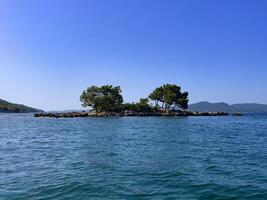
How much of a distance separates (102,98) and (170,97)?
29.9 meters

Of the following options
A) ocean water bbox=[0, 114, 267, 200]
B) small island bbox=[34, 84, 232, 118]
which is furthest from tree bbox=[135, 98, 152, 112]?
ocean water bbox=[0, 114, 267, 200]

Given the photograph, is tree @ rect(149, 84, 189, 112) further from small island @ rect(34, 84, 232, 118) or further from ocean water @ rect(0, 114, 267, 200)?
ocean water @ rect(0, 114, 267, 200)

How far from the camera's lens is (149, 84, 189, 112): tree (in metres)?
161

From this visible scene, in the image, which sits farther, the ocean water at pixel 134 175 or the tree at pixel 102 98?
the tree at pixel 102 98

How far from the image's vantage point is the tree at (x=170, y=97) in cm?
16075

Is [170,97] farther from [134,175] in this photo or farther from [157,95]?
[134,175]

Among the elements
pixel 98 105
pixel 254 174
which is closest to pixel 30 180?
pixel 254 174

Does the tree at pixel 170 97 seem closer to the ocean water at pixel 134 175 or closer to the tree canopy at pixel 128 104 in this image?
the tree canopy at pixel 128 104

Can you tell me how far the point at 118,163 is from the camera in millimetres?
27703

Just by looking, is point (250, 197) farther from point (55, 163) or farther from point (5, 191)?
point (55, 163)

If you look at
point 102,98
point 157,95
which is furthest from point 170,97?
point 102,98

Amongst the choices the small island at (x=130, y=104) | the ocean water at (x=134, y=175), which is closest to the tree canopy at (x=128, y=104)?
the small island at (x=130, y=104)

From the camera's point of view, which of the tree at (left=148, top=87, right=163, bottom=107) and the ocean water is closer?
the ocean water

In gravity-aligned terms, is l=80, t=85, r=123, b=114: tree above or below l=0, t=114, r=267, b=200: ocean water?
above
